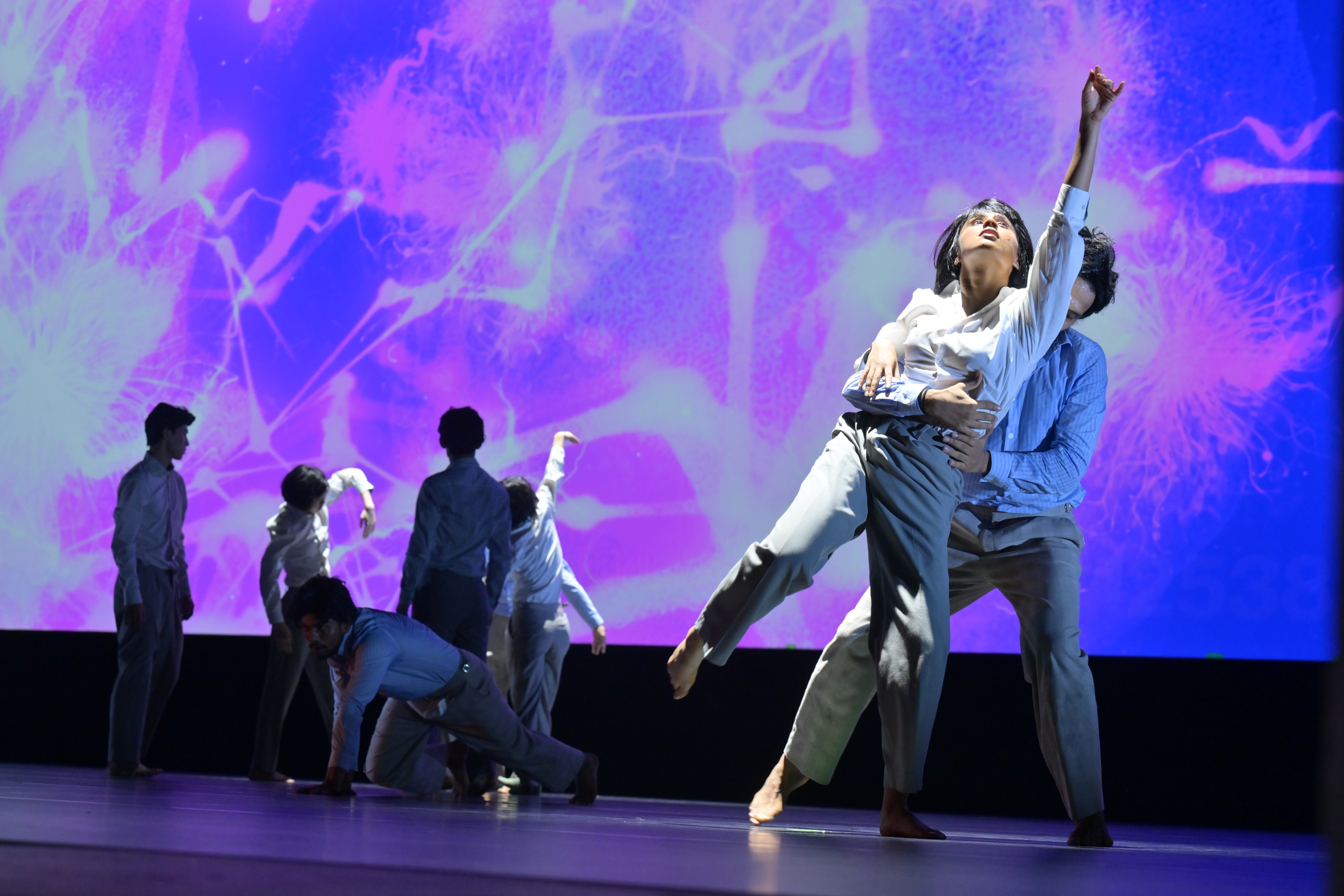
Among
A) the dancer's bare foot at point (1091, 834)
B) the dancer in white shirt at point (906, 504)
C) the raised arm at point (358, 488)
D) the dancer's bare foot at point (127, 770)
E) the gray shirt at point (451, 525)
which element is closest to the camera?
the dancer in white shirt at point (906, 504)

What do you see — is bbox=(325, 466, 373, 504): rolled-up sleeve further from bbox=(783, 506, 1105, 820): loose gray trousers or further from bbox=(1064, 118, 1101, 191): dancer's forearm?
bbox=(1064, 118, 1101, 191): dancer's forearm

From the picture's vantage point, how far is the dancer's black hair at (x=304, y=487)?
411 cm

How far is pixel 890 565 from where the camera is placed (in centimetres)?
210

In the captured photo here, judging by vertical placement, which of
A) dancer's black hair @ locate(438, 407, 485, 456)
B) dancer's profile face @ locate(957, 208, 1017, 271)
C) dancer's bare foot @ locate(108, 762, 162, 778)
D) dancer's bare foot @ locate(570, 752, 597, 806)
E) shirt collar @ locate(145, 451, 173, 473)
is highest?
dancer's profile face @ locate(957, 208, 1017, 271)

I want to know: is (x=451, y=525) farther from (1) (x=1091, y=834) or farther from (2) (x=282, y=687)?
(1) (x=1091, y=834)

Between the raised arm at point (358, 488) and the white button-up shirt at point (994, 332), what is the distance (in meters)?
2.60

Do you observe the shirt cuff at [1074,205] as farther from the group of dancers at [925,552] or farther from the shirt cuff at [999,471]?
the shirt cuff at [999,471]

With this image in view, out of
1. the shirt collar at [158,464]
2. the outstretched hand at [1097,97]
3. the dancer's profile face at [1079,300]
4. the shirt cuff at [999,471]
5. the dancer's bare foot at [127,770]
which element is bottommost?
the dancer's bare foot at [127,770]

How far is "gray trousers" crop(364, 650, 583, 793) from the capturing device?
3072 millimetres

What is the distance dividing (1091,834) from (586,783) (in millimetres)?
1437

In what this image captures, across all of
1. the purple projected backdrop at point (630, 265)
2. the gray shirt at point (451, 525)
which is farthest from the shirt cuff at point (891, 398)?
the purple projected backdrop at point (630, 265)

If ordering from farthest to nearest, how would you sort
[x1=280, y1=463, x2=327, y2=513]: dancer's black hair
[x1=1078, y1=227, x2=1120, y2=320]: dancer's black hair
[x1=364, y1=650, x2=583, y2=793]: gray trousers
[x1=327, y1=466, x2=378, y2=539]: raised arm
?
1. [x1=327, y1=466, x2=378, y2=539]: raised arm
2. [x1=280, y1=463, x2=327, y2=513]: dancer's black hair
3. [x1=364, y1=650, x2=583, y2=793]: gray trousers
4. [x1=1078, y1=227, x2=1120, y2=320]: dancer's black hair

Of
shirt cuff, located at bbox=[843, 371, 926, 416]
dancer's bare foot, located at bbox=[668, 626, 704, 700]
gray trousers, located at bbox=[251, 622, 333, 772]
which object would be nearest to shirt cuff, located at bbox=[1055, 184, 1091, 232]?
shirt cuff, located at bbox=[843, 371, 926, 416]

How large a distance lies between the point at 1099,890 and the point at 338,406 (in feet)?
13.9
